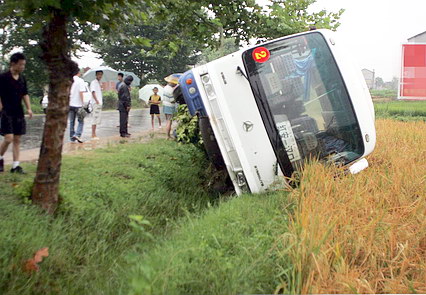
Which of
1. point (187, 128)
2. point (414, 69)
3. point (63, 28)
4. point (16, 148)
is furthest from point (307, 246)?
point (414, 69)

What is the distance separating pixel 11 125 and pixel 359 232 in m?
4.62

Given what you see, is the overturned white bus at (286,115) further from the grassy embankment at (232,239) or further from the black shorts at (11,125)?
the black shorts at (11,125)

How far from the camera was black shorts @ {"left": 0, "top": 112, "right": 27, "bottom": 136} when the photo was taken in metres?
5.54

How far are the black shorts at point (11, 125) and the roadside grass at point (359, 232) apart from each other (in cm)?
380

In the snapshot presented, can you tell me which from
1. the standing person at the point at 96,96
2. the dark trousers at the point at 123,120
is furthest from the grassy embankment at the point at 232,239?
the dark trousers at the point at 123,120

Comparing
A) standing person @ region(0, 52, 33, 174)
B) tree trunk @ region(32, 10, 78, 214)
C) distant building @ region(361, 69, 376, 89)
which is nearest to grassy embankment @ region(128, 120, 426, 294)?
tree trunk @ region(32, 10, 78, 214)

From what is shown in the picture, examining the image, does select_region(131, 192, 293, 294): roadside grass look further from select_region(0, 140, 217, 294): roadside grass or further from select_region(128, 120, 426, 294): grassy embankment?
select_region(0, 140, 217, 294): roadside grass

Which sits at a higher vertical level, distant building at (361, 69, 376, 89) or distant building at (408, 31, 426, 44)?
distant building at (408, 31, 426, 44)

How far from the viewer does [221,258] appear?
325 centimetres

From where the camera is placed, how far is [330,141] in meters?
5.36

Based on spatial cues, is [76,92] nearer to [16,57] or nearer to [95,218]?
[16,57]

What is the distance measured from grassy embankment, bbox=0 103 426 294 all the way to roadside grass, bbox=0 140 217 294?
0.01 metres

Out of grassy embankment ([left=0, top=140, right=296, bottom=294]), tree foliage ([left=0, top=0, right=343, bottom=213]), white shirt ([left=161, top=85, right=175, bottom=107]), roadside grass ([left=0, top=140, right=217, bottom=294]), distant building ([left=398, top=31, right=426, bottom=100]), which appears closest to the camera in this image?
grassy embankment ([left=0, top=140, right=296, bottom=294])

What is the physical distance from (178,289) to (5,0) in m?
2.95
